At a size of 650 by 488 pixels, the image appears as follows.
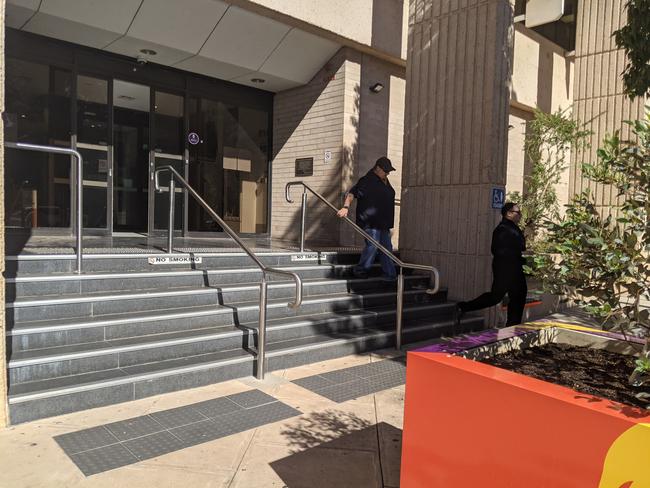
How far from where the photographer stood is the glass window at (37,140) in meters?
7.93

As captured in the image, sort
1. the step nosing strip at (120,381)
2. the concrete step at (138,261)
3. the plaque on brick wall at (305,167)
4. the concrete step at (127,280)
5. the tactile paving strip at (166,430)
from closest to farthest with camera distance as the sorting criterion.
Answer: the tactile paving strip at (166,430), the step nosing strip at (120,381), the concrete step at (127,280), the concrete step at (138,261), the plaque on brick wall at (305,167)

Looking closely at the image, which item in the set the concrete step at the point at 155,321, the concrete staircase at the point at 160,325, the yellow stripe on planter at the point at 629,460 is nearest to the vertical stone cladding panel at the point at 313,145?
the concrete staircase at the point at 160,325

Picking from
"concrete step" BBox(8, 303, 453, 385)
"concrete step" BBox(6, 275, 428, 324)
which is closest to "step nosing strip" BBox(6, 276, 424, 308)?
"concrete step" BBox(6, 275, 428, 324)

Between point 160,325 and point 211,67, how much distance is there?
5.84m

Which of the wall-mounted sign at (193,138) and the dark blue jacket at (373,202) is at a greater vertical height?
the wall-mounted sign at (193,138)

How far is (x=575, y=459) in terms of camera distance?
187 cm

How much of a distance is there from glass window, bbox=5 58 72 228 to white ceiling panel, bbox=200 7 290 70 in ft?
7.83

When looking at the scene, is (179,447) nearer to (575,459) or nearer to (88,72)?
(575,459)

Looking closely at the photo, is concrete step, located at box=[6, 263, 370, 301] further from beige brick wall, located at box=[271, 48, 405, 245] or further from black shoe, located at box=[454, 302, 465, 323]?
beige brick wall, located at box=[271, 48, 405, 245]

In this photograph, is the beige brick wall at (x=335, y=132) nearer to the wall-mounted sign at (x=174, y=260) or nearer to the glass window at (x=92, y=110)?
the glass window at (x=92, y=110)

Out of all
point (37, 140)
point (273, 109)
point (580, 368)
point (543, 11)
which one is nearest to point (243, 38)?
point (273, 109)

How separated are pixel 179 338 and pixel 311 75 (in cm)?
661

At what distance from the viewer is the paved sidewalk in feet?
10.1

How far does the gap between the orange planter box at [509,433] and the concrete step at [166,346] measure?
9.18ft
